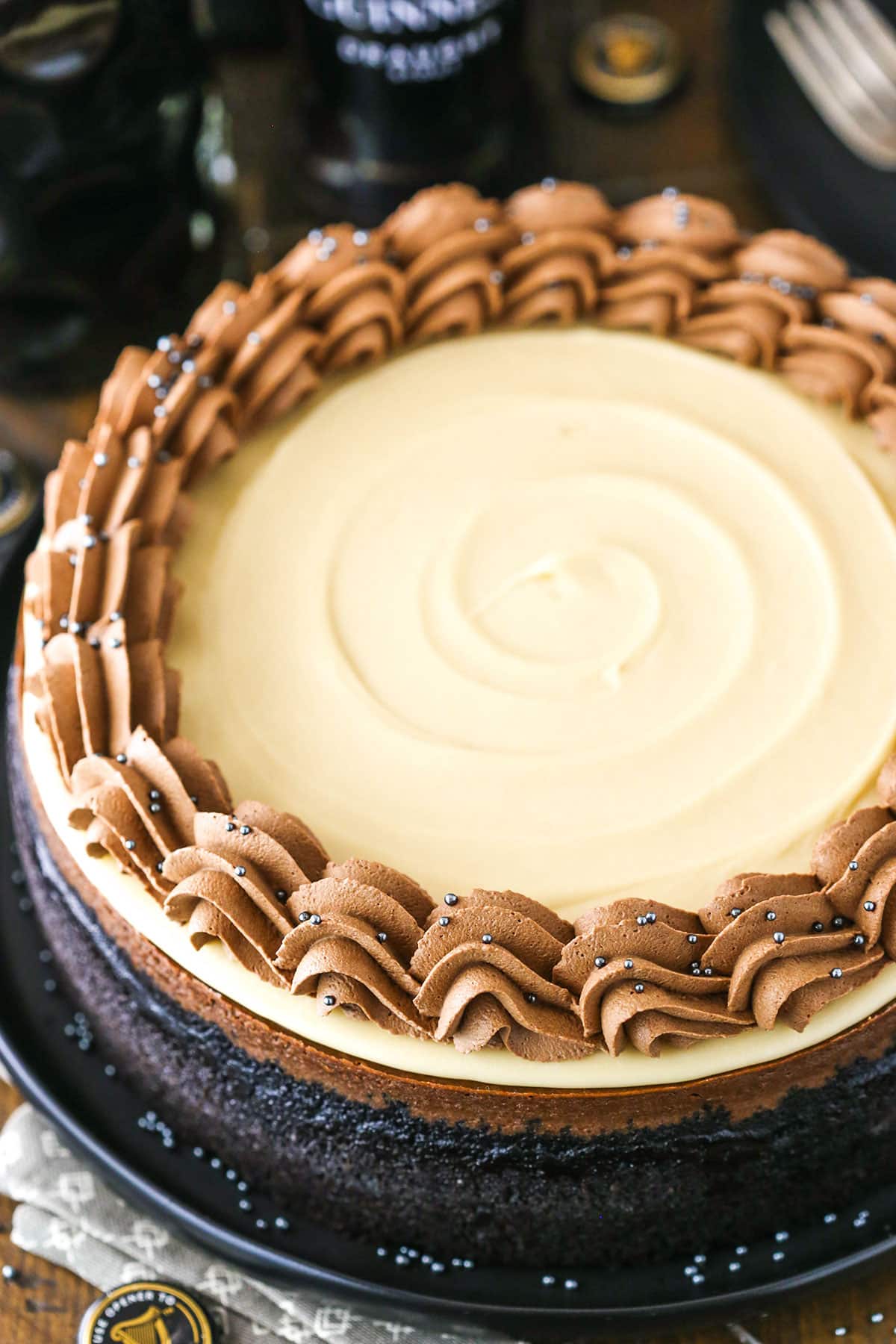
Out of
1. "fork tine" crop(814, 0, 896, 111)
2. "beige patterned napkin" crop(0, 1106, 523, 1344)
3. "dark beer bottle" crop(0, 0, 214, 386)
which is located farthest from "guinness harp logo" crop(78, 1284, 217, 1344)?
"fork tine" crop(814, 0, 896, 111)

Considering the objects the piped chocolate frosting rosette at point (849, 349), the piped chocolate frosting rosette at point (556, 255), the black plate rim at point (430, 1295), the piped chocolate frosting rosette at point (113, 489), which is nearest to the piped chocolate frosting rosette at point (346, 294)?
the piped chocolate frosting rosette at point (556, 255)

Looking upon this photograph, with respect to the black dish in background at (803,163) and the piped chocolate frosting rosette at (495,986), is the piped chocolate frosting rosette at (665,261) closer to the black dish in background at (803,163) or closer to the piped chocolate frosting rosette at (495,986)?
the black dish in background at (803,163)

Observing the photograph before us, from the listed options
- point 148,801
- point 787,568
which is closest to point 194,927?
point 148,801

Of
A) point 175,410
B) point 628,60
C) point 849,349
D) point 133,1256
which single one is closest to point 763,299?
point 849,349

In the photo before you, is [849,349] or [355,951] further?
[849,349]

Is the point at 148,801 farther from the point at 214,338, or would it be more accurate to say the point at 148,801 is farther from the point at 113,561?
the point at 214,338

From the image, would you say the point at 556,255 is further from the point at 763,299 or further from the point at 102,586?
the point at 102,586
